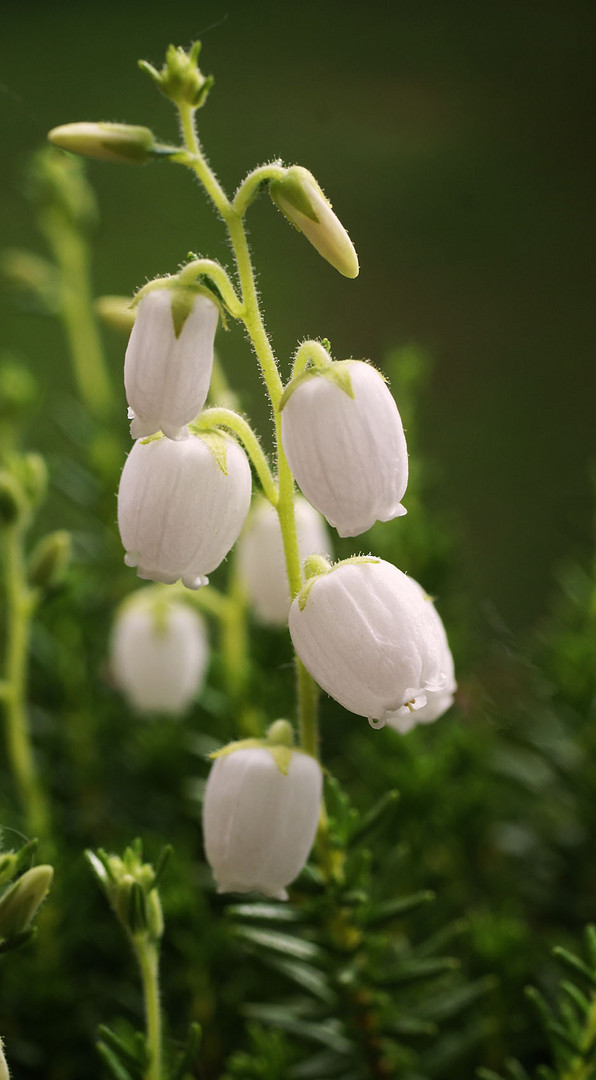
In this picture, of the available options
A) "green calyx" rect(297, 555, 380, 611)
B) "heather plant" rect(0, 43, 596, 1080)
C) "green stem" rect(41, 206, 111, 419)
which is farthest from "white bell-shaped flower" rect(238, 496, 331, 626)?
"green stem" rect(41, 206, 111, 419)

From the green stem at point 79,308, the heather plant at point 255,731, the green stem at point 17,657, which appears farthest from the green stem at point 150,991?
the green stem at point 79,308

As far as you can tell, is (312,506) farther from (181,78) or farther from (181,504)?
(181,78)

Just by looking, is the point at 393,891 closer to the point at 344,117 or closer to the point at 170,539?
the point at 170,539

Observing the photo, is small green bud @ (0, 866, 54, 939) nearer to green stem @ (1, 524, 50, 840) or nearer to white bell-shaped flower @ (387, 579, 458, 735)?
white bell-shaped flower @ (387, 579, 458, 735)

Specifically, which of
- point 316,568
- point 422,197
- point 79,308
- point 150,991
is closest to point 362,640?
point 316,568

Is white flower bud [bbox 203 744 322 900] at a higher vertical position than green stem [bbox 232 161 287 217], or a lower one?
lower

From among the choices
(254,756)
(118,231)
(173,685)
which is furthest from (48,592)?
(118,231)
